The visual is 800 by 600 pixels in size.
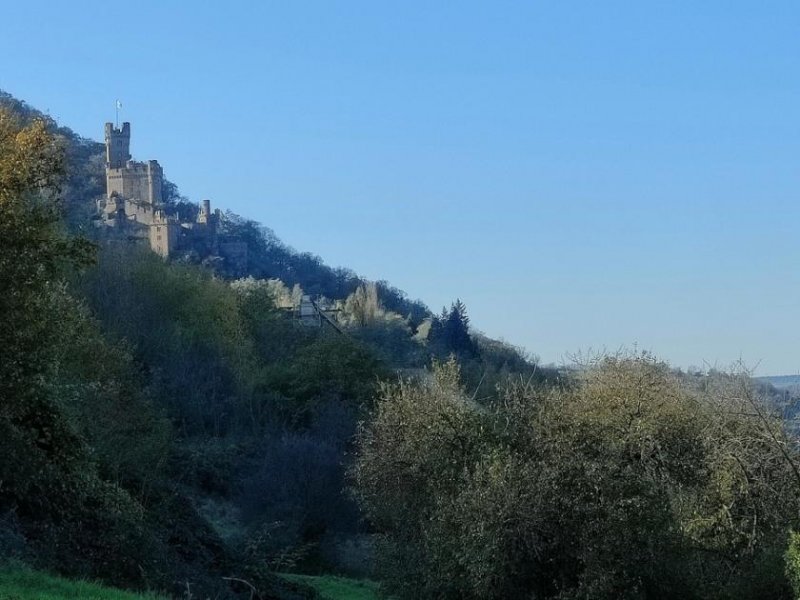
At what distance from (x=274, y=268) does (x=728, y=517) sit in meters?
120

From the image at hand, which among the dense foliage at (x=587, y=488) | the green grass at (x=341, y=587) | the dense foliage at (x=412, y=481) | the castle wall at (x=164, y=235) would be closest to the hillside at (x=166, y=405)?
the dense foliage at (x=412, y=481)

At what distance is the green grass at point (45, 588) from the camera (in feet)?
35.2

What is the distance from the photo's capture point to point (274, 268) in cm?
13975

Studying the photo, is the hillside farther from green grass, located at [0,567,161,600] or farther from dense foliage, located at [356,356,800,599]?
dense foliage, located at [356,356,800,599]

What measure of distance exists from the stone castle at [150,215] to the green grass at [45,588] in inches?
3759

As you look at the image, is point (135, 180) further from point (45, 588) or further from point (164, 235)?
point (45, 588)

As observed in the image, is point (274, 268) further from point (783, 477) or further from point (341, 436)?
point (783, 477)

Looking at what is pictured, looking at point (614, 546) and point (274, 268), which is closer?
point (614, 546)

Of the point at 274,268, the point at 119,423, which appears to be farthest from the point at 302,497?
the point at 274,268

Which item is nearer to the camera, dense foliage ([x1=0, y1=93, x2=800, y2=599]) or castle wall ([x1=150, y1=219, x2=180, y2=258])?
dense foliage ([x1=0, y1=93, x2=800, y2=599])

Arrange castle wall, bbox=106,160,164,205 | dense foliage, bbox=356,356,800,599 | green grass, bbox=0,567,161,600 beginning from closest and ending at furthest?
green grass, bbox=0,567,161,600, dense foliage, bbox=356,356,800,599, castle wall, bbox=106,160,164,205

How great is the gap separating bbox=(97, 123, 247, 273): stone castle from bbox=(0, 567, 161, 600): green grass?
95487 millimetres

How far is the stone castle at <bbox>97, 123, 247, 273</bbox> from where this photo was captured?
118 metres

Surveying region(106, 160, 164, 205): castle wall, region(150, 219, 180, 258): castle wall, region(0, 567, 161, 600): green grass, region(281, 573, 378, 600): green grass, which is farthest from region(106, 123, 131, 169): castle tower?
region(0, 567, 161, 600): green grass
